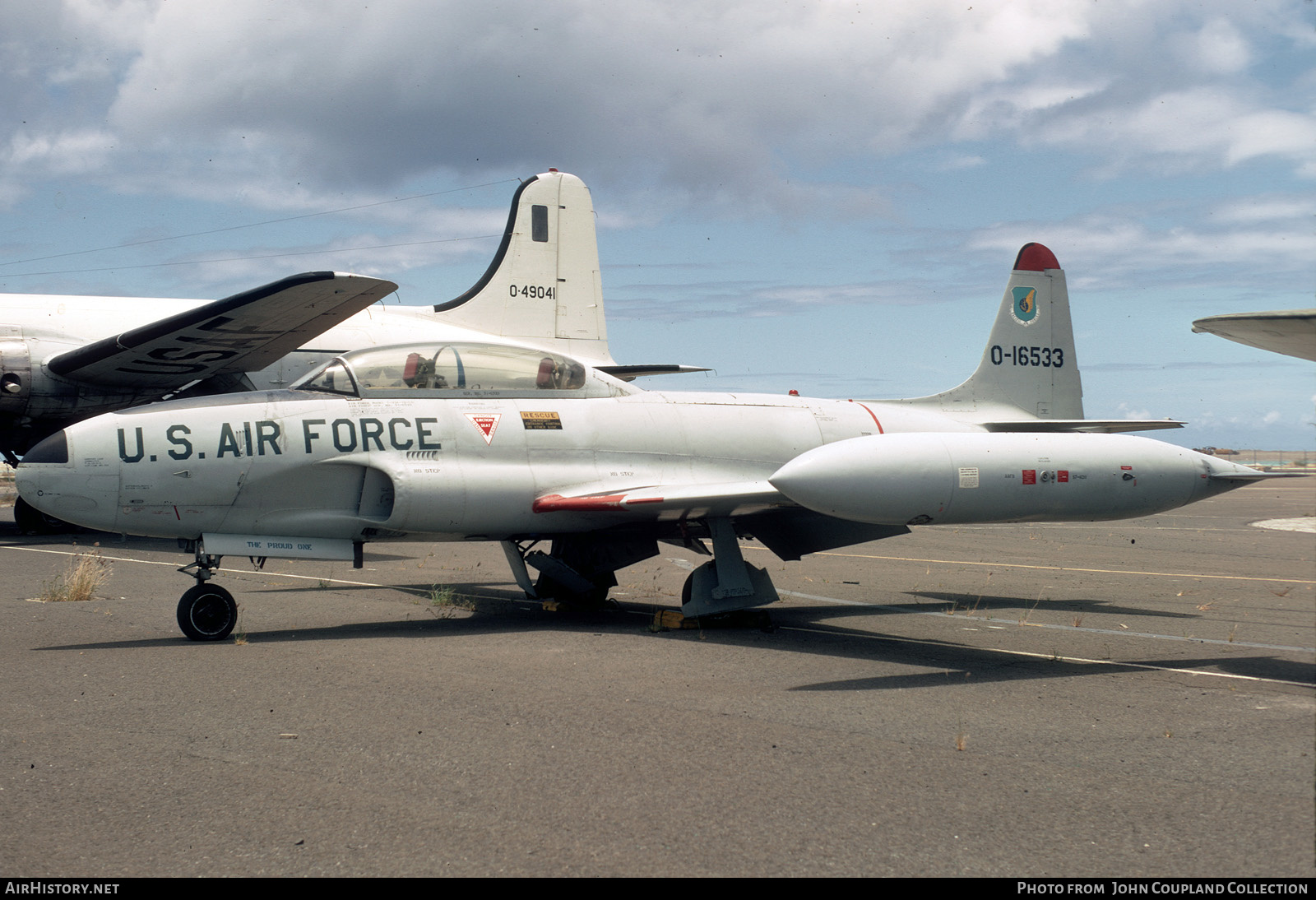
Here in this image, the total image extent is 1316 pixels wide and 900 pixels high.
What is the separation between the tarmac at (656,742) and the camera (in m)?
3.84

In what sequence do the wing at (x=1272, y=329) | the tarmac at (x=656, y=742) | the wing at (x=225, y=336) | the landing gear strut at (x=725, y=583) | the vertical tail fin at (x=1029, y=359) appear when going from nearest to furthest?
the tarmac at (x=656, y=742) → the wing at (x=1272, y=329) → the landing gear strut at (x=725, y=583) → the vertical tail fin at (x=1029, y=359) → the wing at (x=225, y=336)

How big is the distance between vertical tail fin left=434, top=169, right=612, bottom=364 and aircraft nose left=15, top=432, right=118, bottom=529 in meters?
13.6

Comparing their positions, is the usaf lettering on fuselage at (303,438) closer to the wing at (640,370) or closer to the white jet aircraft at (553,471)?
the white jet aircraft at (553,471)

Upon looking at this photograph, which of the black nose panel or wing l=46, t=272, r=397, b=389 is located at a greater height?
wing l=46, t=272, r=397, b=389

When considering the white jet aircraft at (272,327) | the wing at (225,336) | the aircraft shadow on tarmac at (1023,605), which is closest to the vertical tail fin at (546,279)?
the white jet aircraft at (272,327)

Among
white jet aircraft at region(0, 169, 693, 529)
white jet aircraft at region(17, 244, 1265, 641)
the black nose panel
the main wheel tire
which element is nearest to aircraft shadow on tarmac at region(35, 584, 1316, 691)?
the main wheel tire

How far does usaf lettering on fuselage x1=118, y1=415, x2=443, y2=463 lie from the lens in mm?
8578

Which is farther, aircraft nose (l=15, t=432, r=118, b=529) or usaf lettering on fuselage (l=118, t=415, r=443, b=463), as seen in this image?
usaf lettering on fuselage (l=118, t=415, r=443, b=463)

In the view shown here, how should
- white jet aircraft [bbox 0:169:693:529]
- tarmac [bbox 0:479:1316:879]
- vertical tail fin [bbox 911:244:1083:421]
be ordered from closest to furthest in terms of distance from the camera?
tarmac [bbox 0:479:1316:879], vertical tail fin [bbox 911:244:1083:421], white jet aircraft [bbox 0:169:693:529]

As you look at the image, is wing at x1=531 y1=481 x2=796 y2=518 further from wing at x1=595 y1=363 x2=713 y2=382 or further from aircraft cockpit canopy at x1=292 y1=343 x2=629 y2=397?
wing at x1=595 y1=363 x2=713 y2=382

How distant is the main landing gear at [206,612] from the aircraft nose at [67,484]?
0.86 metres
